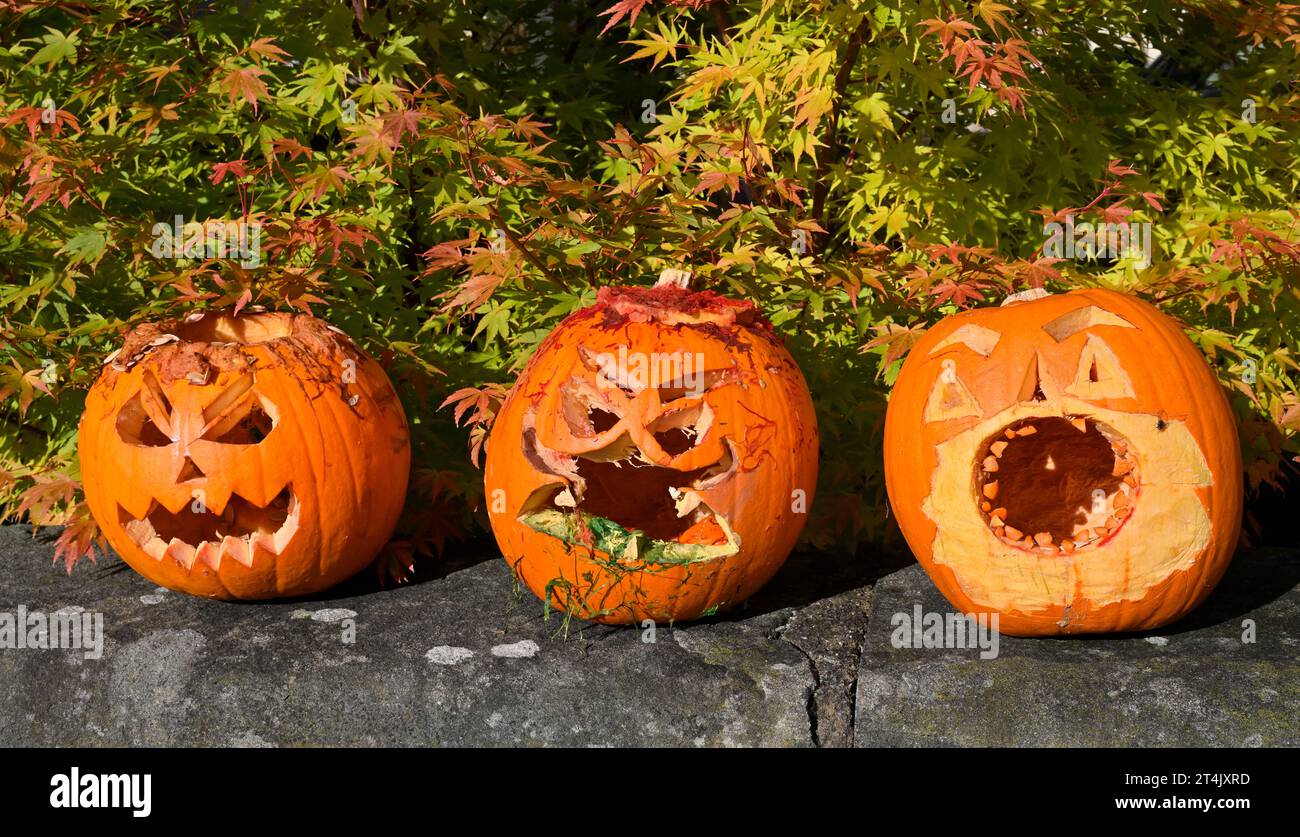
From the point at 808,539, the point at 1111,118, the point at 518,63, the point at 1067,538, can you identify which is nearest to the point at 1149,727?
the point at 1067,538

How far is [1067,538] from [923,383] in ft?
2.23

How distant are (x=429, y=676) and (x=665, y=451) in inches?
37.3

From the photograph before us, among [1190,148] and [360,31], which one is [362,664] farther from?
[1190,148]

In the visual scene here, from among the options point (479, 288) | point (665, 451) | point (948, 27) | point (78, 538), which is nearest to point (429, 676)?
point (665, 451)

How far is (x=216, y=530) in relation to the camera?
4379 millimetres

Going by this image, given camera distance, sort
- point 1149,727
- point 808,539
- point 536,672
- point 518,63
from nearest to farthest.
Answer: point 1149,727 < point 536,672 < point 808,539 < point 518,63

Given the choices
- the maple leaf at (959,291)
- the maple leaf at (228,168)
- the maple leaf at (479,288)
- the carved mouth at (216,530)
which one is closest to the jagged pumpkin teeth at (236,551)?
the carved mouth at (216,530)

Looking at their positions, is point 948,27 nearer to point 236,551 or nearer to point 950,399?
point 950,399

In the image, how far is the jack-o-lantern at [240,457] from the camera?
404 cm

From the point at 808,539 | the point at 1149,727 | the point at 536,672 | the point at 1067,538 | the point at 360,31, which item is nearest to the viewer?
the point at 1149,727

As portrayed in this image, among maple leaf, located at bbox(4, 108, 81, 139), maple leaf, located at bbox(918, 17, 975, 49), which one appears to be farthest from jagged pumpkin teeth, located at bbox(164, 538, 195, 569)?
maple leaf, located at bbox(918, 17, 975, 49)

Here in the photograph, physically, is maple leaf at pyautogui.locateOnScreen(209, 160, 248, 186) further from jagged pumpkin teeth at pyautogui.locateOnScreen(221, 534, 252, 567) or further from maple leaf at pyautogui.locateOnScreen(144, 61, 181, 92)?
jagged pumpkin teeth at pyautogui.locateOnScreen(221, 534, 252, 567)

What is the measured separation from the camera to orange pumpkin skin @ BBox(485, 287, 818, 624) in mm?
3857

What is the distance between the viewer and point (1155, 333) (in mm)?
3832
